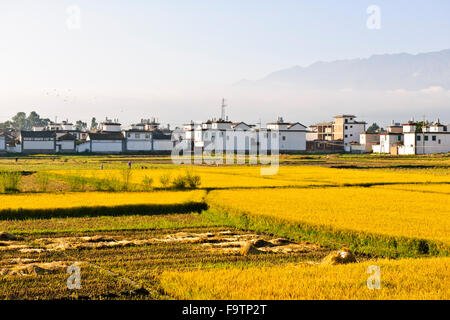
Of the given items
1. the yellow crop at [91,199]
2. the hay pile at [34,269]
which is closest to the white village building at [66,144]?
the yellow crop at [91,199]

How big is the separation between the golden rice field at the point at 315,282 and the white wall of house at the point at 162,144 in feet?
289

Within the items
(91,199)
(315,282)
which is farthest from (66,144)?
(315,282)

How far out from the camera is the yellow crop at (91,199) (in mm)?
21516

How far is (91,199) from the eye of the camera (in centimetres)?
2364

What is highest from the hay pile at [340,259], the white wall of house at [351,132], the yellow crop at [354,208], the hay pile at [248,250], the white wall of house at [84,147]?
the white wall of house at [351,132]

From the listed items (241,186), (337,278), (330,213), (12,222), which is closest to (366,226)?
(330,213)

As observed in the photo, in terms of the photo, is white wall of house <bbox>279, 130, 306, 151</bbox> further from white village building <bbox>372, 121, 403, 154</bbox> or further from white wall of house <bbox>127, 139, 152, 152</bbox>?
white wall of house <bbox>127, 139, 152, 152</bbox>

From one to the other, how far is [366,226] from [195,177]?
15.3 m

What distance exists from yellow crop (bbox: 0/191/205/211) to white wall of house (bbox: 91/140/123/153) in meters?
67.4

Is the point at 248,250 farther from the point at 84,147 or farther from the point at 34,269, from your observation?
the point at 84,147

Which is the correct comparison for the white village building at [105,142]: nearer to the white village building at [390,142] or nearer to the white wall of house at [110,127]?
the white wall of house at [110,127]
